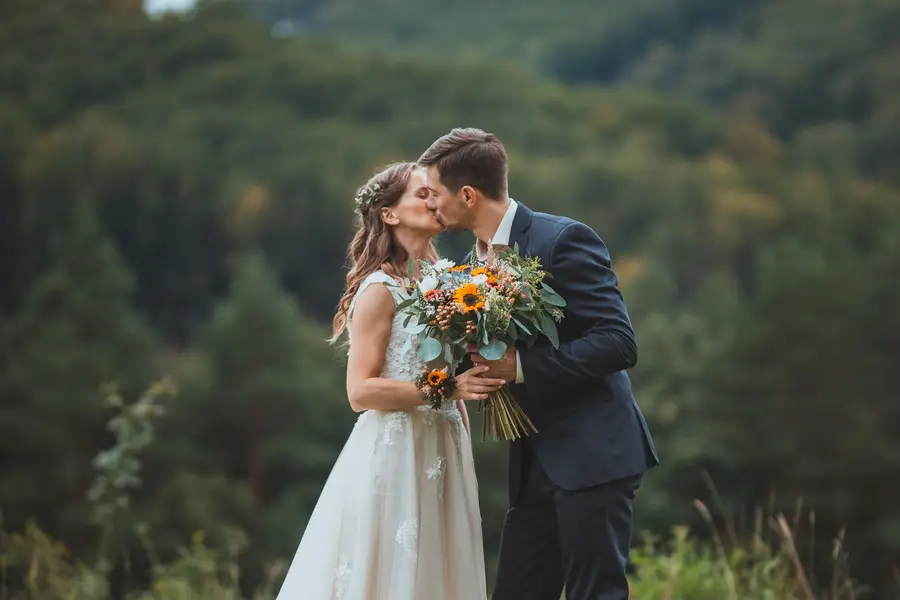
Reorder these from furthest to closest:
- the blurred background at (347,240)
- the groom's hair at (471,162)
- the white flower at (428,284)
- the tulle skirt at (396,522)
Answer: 1. the blurred background at (347,240)
2. the tulle skirt at (396,522)
3. the groom's hair at (471,162)
4. the white flower at (428,284)

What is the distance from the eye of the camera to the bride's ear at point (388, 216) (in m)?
4.53

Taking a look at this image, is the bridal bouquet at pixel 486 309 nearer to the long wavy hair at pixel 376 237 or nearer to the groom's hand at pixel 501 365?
the groom's hand at pixel 501 365

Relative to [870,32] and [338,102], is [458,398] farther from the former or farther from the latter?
[338,102]

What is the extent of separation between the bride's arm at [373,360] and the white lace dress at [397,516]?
6 centimetres

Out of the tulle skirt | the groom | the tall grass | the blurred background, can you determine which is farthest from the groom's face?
the tall grass

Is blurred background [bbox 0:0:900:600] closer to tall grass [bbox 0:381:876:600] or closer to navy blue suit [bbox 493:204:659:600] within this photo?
tall grass [bbox 0:381:876:600]

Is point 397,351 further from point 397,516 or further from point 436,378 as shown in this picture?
point 397,516

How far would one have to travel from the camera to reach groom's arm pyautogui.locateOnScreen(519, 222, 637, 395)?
385 cm

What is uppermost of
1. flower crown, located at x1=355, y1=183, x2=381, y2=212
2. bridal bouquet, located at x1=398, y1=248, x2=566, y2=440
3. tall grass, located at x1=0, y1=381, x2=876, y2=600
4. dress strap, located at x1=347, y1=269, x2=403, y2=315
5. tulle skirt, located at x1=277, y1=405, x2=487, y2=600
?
flower crown, located at x1=355, y1=183, x2=381, y2=212

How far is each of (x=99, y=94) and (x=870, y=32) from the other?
188ft

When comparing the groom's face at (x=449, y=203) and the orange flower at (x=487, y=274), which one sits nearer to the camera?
the orange flower at (x=487, y=274)

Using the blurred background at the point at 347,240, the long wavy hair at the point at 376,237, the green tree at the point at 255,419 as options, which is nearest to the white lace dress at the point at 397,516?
the long wavy hair at the point at 376,237

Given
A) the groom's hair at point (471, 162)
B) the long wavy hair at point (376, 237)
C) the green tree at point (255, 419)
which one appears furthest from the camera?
the green tree at point (255, 419)

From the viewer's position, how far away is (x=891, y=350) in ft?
106
